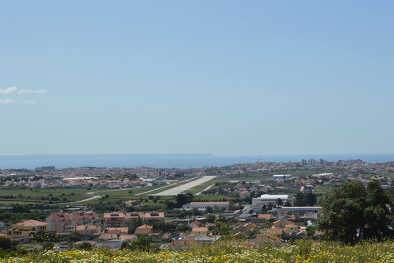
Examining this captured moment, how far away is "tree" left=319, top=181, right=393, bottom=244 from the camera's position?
12.2 meters

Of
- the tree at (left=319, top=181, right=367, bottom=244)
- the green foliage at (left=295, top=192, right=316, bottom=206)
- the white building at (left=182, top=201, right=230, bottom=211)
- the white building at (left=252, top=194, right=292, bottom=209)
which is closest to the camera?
the tree at (left=319, top=181, right=367, bottom=244)

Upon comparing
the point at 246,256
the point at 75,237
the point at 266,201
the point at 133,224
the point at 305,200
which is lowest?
the point at 133,224

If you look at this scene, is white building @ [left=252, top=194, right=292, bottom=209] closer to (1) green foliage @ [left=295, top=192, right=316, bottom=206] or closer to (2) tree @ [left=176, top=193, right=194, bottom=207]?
(1) green foliage @ [left=295, top=192, right=316, bottom=206]

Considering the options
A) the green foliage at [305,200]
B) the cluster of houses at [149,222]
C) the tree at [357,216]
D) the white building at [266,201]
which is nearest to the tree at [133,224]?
the cluster of houses at [149,222]

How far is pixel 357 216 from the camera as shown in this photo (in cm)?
1234

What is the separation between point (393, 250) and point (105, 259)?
176 inches

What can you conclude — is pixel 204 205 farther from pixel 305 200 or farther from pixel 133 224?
pixel 133 224

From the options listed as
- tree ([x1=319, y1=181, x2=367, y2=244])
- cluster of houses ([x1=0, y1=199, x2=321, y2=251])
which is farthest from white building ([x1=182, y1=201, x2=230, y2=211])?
tree ([x1=319, y1=181, x2=367, y2=244])

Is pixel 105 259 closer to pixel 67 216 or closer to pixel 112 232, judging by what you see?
pixel 112 232

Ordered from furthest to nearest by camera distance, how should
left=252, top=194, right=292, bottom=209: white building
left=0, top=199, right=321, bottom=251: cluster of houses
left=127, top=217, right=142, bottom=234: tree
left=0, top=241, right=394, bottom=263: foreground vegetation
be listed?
1. left=252, top=194, right=292, bottom=209: white building
2. left=127, top=217, right=142, bottom=234: tree
3. left=0, top=199, right=321, bottom=251: cluster of houses
4. left=0, top=241, right=394, bottom=263: foreground vegetation

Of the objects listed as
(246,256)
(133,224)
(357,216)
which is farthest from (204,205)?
(246,256)

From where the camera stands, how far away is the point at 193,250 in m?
7.69

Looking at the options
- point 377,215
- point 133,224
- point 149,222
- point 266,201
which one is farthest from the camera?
point 266,201

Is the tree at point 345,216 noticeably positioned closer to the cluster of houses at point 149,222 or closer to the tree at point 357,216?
the tree at point 357,216
